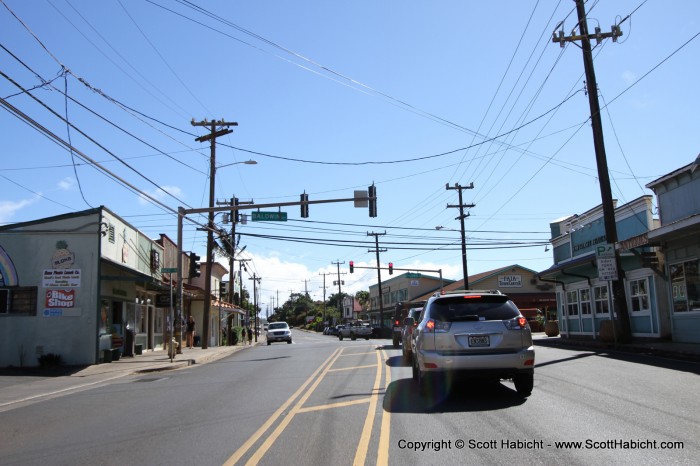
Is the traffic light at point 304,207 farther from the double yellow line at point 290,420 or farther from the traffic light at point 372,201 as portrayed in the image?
the double yellow line at point 290,420

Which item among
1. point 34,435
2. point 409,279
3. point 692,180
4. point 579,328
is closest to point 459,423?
point 34,435

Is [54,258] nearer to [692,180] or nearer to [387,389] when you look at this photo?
[387,389]

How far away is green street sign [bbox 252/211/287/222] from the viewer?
2300 centimetres

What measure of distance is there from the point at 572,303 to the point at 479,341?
76.4 feet

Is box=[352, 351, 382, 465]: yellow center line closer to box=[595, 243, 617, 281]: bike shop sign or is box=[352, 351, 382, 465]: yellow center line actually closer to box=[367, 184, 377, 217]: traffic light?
box=[595, 243, 617, 281]: bike shop sign

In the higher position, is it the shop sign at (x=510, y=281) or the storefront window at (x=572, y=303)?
the shop sign at (x=510, y=281)

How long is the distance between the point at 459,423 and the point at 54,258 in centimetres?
1707

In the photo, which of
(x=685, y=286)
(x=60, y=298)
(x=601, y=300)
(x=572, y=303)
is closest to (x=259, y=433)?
(x=60, y=298)

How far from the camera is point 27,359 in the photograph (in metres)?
19.6

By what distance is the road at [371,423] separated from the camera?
6.23 metres

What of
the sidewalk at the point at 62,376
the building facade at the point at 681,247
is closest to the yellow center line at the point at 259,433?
the sidewalk at the point at 62,376

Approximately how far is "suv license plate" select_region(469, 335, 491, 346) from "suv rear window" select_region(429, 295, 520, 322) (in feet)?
1.07

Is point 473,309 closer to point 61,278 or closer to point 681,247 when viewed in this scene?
point 681,247

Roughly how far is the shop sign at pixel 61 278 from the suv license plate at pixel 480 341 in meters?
15.6
